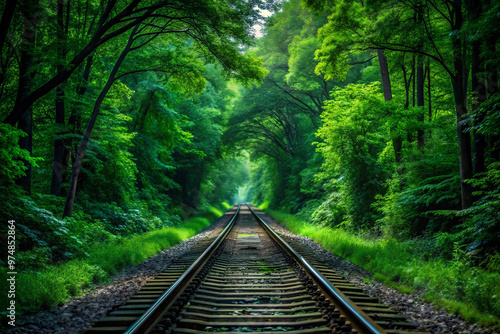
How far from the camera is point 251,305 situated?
14.0 feet

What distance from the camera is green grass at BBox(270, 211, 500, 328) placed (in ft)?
13.9

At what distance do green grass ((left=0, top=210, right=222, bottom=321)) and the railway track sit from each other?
1162 mm

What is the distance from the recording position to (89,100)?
36.0ft

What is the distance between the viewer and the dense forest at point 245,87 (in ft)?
22.1

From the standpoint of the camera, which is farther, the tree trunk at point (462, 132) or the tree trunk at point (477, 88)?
the tree trunk at point (462, 132)

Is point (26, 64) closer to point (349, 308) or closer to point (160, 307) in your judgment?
point (160, 307)

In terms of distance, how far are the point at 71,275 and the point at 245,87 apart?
7304 millimetres

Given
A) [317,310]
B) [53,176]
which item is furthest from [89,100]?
[317,310]

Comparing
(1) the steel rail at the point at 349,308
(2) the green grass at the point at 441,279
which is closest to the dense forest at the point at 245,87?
(2) the green grass at the point at 441,279

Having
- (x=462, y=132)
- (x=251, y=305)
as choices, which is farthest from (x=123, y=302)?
(x=462, y=132)

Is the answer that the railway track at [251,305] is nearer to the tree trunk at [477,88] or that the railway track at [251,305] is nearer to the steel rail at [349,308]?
the steel rail at [349,308]

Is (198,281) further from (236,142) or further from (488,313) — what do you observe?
(236,142)

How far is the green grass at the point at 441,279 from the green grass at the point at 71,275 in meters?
5.57

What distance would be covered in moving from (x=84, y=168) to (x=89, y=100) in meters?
3.16
